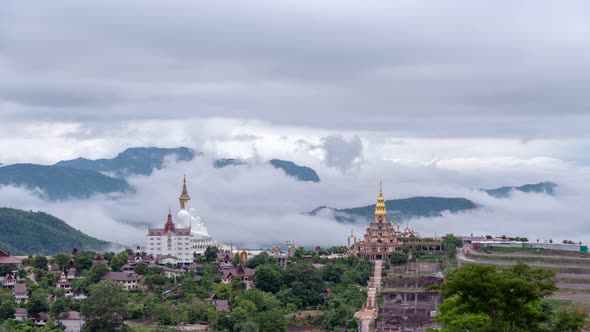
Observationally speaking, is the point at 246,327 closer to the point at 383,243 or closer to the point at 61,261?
the point at 61,261

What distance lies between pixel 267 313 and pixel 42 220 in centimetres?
6446

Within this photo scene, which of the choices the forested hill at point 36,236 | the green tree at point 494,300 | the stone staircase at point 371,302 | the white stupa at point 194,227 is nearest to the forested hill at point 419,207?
the forested hill at point 36,236

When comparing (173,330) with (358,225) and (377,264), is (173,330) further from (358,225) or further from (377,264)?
(358,225)

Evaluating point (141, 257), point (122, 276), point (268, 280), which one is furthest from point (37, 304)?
point (141, 257)

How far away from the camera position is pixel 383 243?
8425 centimetres

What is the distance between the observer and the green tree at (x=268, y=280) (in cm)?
7344

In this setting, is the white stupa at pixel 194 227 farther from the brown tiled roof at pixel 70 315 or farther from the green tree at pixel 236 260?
the brown tiled roof at pixel 70 315

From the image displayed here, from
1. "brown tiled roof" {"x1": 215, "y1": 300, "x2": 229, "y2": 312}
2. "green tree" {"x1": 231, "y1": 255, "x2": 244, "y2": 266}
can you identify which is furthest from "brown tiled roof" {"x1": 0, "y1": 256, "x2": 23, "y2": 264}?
"brown tiled roof" {"x1": 215, "y1": 300, "x2": 229, "y2": 312}

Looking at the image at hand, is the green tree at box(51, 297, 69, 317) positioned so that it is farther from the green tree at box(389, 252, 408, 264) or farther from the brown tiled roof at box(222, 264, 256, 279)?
the green tree at box(389, 252, 408, 264)

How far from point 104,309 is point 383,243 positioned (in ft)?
98.1

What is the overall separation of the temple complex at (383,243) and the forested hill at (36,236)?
3774cm

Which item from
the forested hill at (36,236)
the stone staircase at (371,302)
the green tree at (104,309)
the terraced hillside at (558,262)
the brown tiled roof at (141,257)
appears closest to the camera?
the green tree at (104,309)

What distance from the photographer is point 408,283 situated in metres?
74.7

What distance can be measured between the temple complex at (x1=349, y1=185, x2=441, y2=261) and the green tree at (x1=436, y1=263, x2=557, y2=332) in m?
42.4
